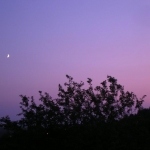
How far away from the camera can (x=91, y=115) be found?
36.1 ft

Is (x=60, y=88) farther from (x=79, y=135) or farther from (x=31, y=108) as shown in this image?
(x=79, y=135)

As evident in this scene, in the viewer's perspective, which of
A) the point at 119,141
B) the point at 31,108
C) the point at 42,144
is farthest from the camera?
the point at 31,108

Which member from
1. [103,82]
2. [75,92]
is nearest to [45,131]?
[75,92]

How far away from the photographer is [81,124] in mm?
10594

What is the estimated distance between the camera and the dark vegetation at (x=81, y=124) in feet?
32.5

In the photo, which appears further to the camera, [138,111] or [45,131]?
[138,111]

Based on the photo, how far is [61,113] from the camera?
1081cm

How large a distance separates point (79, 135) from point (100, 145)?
27.2 inches

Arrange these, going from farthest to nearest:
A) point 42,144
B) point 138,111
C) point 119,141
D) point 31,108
→ point 138,111, point 31,108, point 42,144, point 119,141

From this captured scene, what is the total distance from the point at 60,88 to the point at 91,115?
4.88ft

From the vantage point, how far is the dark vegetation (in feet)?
32.5

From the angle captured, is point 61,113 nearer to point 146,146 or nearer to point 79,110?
point 79,110

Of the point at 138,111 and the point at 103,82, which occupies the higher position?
the point at 103,82

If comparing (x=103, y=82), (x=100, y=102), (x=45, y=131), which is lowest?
(x=45, y=131)
